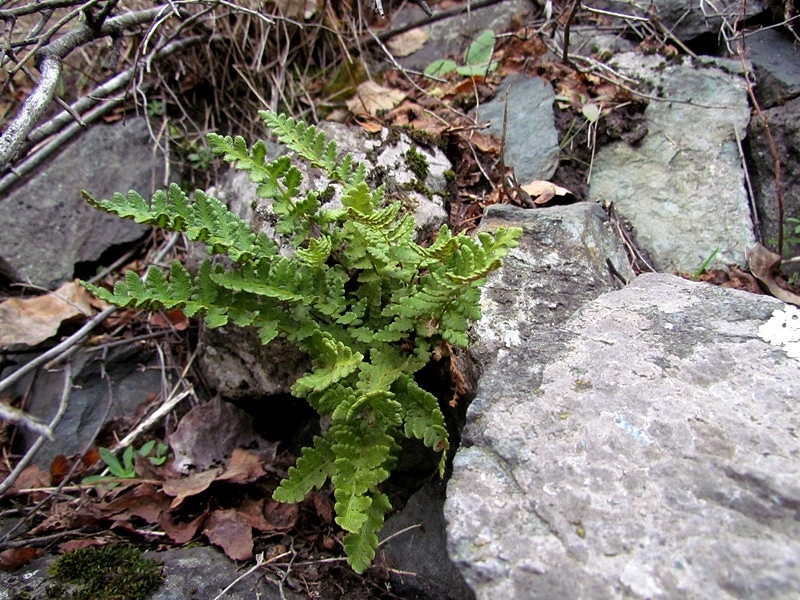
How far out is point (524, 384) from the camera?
2244 millimetres

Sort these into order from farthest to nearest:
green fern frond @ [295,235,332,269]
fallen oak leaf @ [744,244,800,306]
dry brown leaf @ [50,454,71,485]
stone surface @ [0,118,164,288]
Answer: stone surface @ [0,118,164,288] → dry brown leaf @ [50,454,71,485] → fallen oak leaf @ [744,244,800,306] → green fern frond @ [295,235,332,269]

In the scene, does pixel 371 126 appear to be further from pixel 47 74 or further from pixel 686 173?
pixel 686 173

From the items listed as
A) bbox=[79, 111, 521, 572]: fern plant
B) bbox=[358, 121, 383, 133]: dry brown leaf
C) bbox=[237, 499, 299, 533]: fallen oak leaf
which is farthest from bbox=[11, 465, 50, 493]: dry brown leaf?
bbox=[358, 121, 383, 133]: dry brown leaf

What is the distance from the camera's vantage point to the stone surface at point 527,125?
3588 millimetres

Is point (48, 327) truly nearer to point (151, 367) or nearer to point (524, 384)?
point (151, 367)

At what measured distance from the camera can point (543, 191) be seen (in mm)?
3379

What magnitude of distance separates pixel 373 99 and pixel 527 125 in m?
1.01

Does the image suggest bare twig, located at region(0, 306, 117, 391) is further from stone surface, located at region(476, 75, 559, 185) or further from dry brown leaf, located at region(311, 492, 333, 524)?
stone surface, located at region(476, 75, 559, 185)

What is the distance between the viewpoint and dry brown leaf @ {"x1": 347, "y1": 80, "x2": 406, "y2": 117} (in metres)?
3.96

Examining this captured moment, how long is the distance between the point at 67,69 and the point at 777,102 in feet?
14.7

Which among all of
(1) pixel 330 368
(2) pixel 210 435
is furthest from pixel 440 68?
Result: (2) pixel 210 435

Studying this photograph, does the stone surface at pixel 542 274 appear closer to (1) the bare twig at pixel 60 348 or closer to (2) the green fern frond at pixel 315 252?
(2) the green fern frond at pixel 315 252

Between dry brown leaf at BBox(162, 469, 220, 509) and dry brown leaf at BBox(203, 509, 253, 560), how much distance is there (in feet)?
0.49

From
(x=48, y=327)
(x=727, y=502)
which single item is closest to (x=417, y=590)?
(x=727, y=502)
